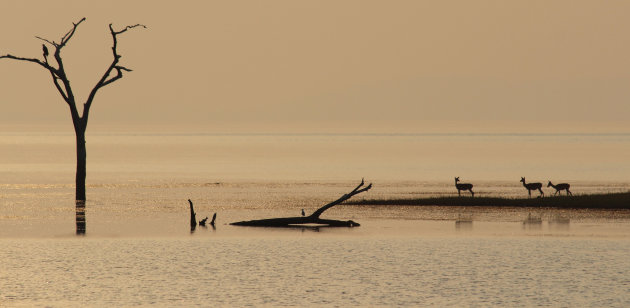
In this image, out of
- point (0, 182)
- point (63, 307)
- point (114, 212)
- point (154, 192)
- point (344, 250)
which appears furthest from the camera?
point (0, 182)

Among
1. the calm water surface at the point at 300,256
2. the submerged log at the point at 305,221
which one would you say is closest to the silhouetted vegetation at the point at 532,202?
the calm water surface at the point at 300,256

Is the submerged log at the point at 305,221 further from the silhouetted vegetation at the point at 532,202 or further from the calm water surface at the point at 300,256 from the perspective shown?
the silhouetted vegetation at the point at 532,202

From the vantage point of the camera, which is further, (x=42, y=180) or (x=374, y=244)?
(x=42, y=180)

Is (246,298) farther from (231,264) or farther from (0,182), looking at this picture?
(0,182)

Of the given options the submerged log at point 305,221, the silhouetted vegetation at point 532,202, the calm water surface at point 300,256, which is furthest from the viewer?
the silhouetted vegetation at point 532,202

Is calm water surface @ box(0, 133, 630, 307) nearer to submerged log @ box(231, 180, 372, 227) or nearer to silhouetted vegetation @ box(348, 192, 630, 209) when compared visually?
submerged log @ box(231, 180, 372, 227)

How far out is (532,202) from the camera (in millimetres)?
50719

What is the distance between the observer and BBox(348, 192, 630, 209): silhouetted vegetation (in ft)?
161

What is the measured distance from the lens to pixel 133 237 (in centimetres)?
3819

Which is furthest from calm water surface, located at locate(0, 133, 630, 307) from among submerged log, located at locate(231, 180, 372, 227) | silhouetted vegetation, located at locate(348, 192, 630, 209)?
silhouetted vegetation, located at locate(348, 192, 630, 209)

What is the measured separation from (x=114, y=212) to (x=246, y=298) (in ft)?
76.6

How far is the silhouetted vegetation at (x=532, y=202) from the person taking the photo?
4919 centimetres

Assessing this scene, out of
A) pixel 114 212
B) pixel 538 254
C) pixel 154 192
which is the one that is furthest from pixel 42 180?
pixel 538 254

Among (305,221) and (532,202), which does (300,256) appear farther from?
(532,202)
